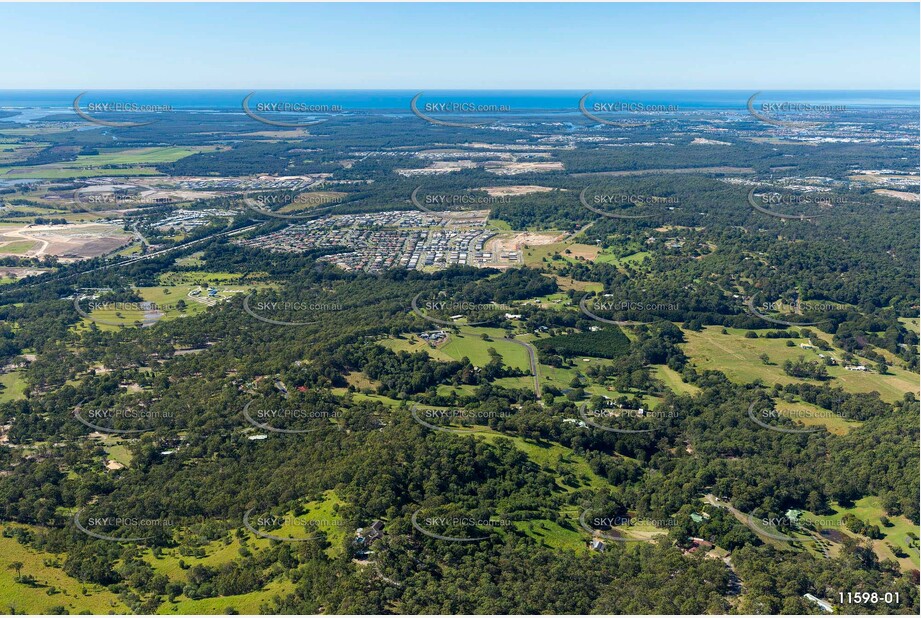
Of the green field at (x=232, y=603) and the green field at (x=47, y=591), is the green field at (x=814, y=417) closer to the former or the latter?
the green field at (x=232, y=603)

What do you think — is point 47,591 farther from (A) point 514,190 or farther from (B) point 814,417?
(A) point 514,190

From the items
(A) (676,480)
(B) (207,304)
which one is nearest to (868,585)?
(A) (676,480)

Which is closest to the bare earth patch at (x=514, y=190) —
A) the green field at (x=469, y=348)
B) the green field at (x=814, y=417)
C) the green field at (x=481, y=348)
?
the green field at (x=481, y=348)

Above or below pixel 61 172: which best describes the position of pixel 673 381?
below

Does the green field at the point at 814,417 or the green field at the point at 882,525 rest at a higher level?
the green field at the point at 814,417

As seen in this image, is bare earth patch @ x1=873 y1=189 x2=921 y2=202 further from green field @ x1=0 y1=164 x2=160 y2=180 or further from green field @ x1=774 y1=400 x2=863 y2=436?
green field @ x1=0 y1=164 x2=160 y2=180

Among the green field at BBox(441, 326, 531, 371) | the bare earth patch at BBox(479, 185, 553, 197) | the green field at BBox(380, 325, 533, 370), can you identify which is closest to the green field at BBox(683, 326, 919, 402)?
the green field at BBox(441, 326, 531, 371)

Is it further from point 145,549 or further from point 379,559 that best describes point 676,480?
point 145,549

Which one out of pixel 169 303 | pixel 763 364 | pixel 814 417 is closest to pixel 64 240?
pixel 169 303
